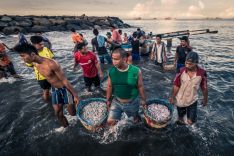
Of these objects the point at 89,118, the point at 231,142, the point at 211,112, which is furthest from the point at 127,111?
the point at 211,112

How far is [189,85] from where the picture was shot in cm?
479

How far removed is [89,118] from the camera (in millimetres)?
5777

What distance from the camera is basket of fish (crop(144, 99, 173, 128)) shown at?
17.4 ft

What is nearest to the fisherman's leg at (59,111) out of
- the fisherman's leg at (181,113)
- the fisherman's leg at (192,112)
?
the fisherman's leg at (181,113)

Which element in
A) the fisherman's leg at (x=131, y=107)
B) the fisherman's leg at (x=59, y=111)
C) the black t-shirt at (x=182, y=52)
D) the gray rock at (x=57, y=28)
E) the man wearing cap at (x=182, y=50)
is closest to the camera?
the fisherman's leg at (x=131, y=107)

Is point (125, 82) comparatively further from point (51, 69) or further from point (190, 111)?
point (190, 111)

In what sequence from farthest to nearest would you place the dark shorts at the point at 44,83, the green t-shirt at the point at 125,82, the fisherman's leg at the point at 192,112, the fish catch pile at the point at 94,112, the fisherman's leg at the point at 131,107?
1. the dark shorts at the point at 44,83
2. the fish catch pile at the point at 94,112
3. the fisherman's leg at the point at 192,112
4. the fisherman's leg at the point at 131,107
5. the green t-shirt at the point at 125,82

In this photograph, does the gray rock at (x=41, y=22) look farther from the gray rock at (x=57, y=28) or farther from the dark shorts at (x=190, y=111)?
the dark shorts at (x=190, y=111)

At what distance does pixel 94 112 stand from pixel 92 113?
0.07 metres

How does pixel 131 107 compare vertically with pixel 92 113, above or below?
above

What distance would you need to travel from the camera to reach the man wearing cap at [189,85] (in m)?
4.52

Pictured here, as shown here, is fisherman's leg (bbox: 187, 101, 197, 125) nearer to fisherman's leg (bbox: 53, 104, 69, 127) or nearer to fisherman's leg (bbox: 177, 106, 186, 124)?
fisherman's leg (bbox: 177, 106, 186, 124)

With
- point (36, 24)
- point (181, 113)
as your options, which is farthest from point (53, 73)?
point (36, 24)

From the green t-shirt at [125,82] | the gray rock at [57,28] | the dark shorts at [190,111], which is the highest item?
the gray rock at [57,28]
